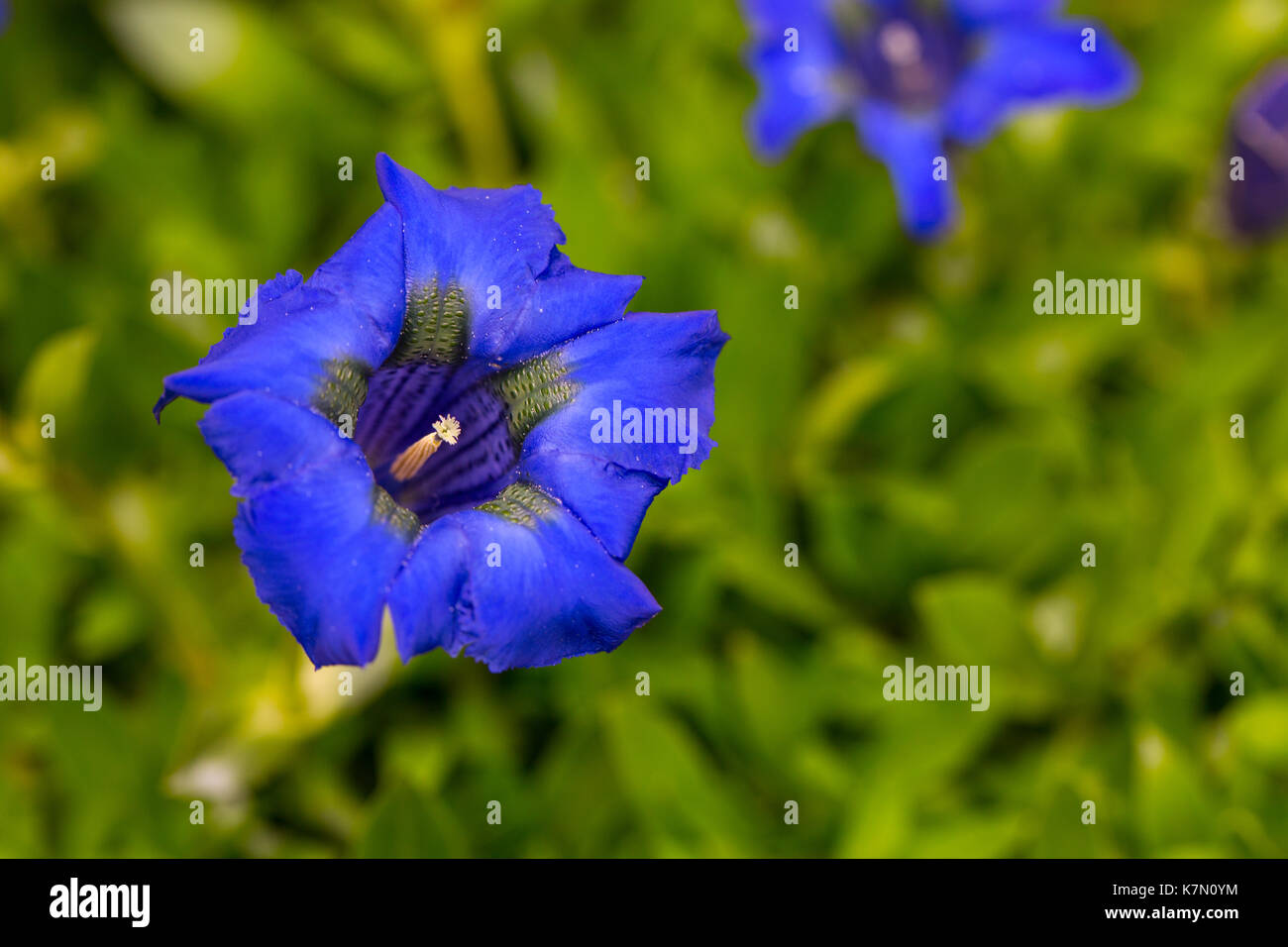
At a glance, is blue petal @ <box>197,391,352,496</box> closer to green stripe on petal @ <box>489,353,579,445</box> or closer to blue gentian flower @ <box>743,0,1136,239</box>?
green stripe on petal @ <box>489,353,579,445</box>

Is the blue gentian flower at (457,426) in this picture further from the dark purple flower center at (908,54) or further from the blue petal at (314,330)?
the dark purple flower center at (908,54)

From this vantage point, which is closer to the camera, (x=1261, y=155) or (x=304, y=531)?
(x=304, y=531)

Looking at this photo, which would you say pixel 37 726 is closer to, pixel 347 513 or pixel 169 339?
pixel 169 339

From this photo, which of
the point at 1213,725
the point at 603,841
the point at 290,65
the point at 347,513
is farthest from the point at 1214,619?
the point at 290,65

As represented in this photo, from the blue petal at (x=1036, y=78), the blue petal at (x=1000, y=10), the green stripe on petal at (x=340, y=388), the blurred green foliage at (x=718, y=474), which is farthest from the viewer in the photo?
the blue petal at (x=1000, y=10)

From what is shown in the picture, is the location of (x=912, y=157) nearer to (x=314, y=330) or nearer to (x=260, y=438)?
(x=314, y=330)

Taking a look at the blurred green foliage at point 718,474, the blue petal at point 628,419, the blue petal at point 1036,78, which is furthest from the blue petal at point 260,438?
the blue petal at point 1036,78

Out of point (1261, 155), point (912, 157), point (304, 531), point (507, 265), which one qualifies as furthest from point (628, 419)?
point (1261, 155)
